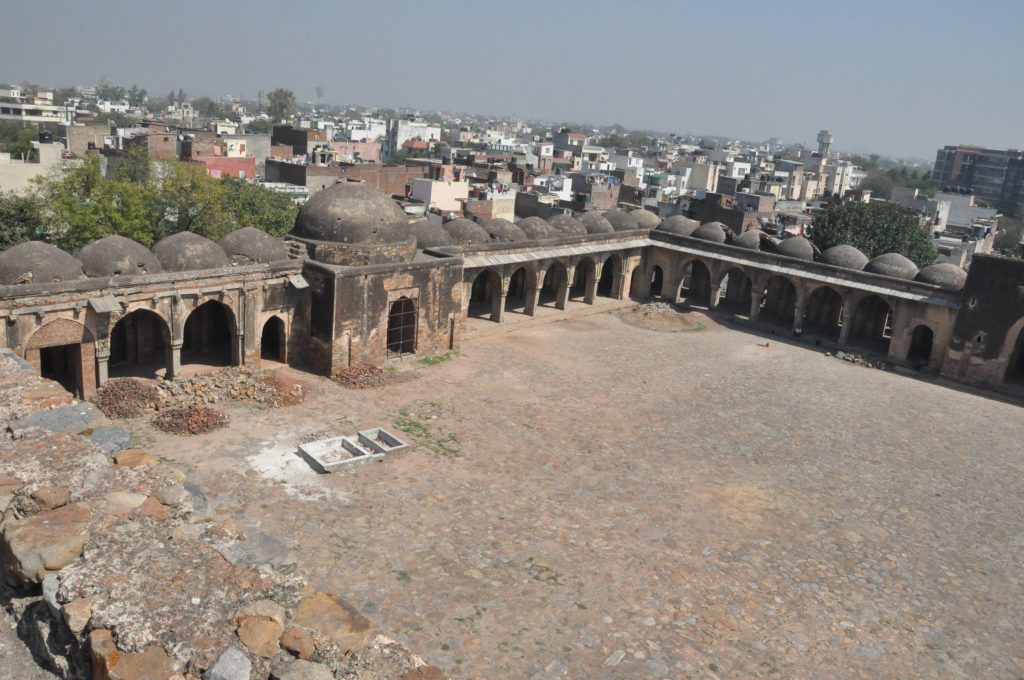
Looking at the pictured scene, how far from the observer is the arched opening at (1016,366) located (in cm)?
2353

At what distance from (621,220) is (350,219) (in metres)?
15.0

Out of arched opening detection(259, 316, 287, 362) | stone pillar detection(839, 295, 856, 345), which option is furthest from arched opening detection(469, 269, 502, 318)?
stone pillar detection(839, 295, 856, 345)

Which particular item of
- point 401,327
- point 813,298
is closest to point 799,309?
point 813,298

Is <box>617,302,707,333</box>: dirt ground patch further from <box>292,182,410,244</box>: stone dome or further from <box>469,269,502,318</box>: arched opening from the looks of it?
<box>292,182,410,244</box>: stone dome

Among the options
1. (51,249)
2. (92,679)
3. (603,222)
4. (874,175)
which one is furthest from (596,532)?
(874,175)

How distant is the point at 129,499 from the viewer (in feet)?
22.3

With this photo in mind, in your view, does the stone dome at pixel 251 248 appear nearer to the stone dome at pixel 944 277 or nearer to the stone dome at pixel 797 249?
the stone dome at pixel 797 249

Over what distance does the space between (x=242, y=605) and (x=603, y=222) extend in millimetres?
25920

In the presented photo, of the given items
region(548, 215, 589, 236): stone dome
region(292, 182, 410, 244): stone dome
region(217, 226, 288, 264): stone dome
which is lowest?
region(217, 226, 288, 264): stone dome

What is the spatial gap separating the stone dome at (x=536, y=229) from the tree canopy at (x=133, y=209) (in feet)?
29.3

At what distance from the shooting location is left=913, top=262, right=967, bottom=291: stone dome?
24.3 metres

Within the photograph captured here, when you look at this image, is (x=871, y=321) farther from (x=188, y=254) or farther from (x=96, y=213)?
(x=96, y=213)

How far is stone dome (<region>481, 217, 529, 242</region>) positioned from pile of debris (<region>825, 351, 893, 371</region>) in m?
11.2

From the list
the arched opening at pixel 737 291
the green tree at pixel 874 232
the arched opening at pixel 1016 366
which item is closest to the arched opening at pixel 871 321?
the arched opening at pixel 1016 366
